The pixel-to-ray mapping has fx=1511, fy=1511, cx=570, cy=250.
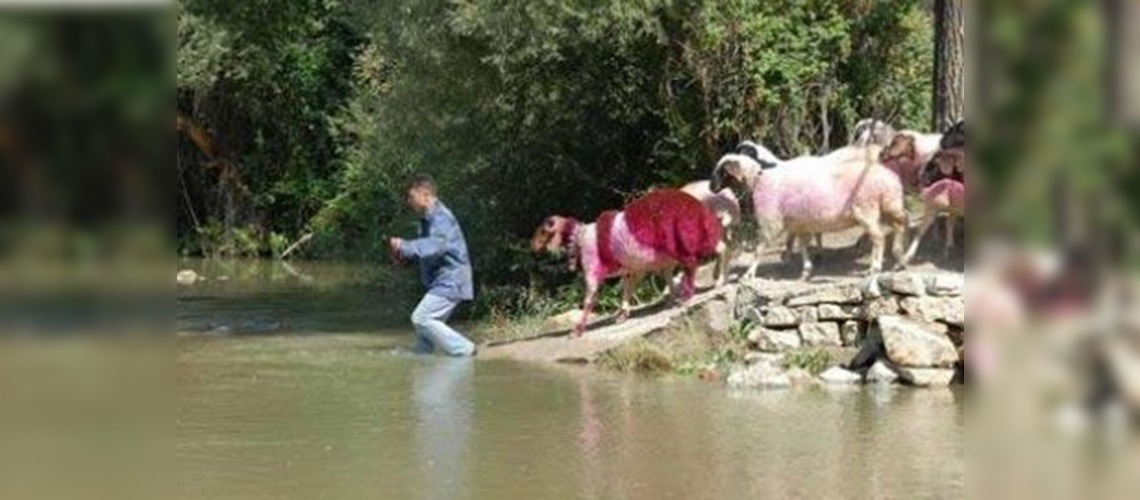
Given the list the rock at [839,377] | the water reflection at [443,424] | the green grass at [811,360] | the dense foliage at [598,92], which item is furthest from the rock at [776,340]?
the dense foliage at [598,92]

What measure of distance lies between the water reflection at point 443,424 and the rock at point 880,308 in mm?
2989

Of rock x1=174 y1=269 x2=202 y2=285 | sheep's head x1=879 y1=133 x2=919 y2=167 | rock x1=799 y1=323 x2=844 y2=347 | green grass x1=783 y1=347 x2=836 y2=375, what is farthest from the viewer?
rock x1=174 y1=269 x2=202 y2=285

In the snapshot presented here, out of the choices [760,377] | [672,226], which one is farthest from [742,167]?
[760,377]

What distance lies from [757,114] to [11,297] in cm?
1492

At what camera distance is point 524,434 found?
855 cm

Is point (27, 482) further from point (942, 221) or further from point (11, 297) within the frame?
point (942, 221)

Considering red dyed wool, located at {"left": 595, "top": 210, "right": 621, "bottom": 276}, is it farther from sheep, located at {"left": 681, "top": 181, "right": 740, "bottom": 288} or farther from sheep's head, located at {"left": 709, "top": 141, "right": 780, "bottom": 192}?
sheep's head, located at {"left": 709, "top": 141, "right": 780, "bottom": 192}

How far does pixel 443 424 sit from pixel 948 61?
6.65 meters

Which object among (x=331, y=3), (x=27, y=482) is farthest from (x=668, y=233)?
(x=331, y=3)

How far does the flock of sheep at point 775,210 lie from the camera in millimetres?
11984

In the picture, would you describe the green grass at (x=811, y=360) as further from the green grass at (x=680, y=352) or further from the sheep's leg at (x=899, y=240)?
the sheep's leg at (x=899, y=240)

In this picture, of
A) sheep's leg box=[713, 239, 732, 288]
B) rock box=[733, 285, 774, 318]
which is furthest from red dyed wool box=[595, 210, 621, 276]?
rock box=[733, 285, 774, 318]

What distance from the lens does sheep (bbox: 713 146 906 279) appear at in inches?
472

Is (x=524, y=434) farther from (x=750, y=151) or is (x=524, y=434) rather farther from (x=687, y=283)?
(x=750, y=151)
